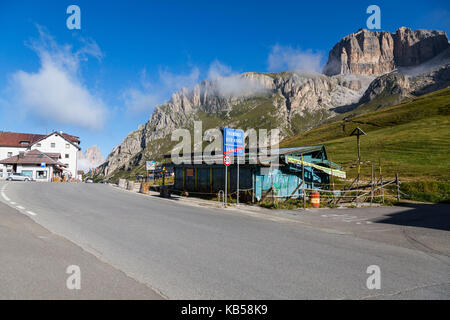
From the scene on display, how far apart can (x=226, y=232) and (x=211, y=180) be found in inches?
664

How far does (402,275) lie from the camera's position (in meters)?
5.91

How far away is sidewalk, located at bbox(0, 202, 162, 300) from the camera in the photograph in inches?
174

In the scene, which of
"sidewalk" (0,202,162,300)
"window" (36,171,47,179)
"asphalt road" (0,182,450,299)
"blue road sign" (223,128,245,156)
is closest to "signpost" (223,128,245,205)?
"blue road sign" (223,128,245,156)

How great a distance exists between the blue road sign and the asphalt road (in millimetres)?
11081

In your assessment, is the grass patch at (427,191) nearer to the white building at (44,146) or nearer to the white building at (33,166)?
the white building at (33,166)

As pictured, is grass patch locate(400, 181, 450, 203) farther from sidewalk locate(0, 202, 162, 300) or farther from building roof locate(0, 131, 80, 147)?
building roof locate(0, 131, 80, 147)

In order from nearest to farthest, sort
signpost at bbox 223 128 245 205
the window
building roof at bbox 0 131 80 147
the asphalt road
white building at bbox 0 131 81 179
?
the asphalt road, signpost at bbox 223 128 245 205, the window, white building at bbox 0 131 81 179, building roof at bbox 0 131 80 147

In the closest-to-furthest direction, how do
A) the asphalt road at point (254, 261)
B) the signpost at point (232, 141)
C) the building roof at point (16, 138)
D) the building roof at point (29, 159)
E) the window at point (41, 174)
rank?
the asphalt road at point (254, 261), the signpost at point (232, 141), the building roof at point (29, 159), the window at point (41, 174), the building roof at point (16, 138)

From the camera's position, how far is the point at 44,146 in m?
77.7

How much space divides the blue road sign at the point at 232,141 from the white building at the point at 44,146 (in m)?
67.4

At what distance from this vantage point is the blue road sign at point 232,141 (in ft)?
70.1

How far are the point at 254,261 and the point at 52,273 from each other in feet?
13.2

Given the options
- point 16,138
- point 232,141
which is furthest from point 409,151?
point 16,138

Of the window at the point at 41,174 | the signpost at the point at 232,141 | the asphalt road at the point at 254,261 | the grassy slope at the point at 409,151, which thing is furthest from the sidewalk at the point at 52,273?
the window at the point at 41,174
